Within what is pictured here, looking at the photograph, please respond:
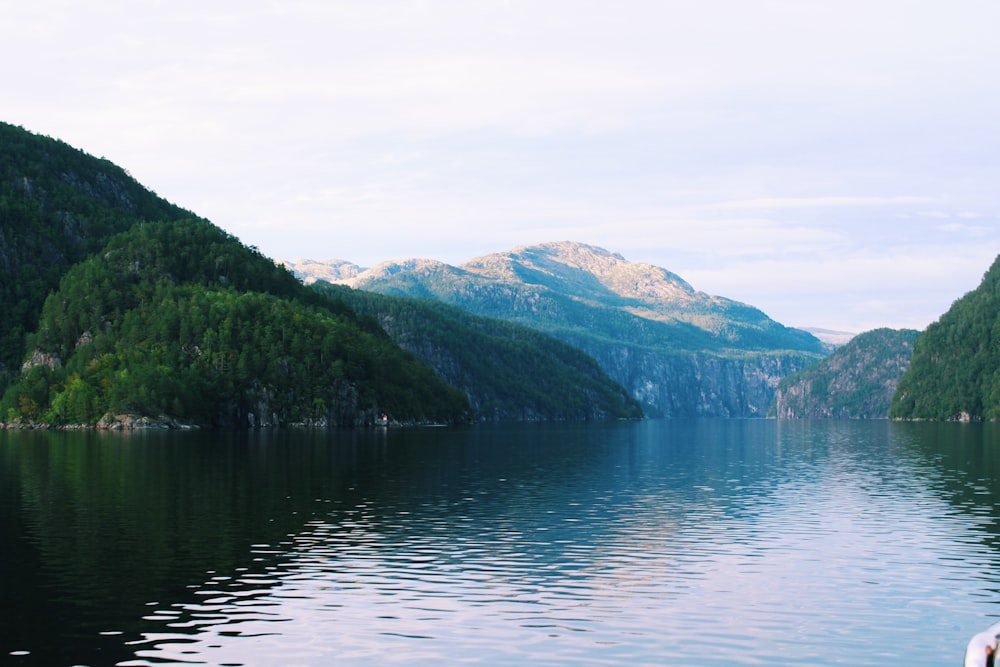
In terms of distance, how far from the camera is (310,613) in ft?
146

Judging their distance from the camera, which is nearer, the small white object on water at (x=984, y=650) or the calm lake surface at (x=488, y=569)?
the small white object on water at (x=984, y=650)

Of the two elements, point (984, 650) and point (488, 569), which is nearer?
point (984, 650)

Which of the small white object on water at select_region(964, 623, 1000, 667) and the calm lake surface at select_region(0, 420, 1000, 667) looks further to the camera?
the calm lake surface at select_region(0, 420, 1000, 667)

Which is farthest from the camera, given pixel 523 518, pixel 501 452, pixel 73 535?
pixel 501 452

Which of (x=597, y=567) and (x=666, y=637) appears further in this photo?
(x=597, y=567)

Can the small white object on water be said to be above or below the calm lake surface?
above

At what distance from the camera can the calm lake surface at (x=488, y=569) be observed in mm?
39656

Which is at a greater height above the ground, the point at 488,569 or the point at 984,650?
the point at 984,650

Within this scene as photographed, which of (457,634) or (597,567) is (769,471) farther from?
(457,634)

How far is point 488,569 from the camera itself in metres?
54.6

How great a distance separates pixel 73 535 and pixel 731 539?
37833 millimetres

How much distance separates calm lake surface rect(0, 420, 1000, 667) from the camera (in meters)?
39.7

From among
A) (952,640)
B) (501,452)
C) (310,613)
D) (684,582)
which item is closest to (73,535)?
(310,613)

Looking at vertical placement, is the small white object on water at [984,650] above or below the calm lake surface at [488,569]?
above
